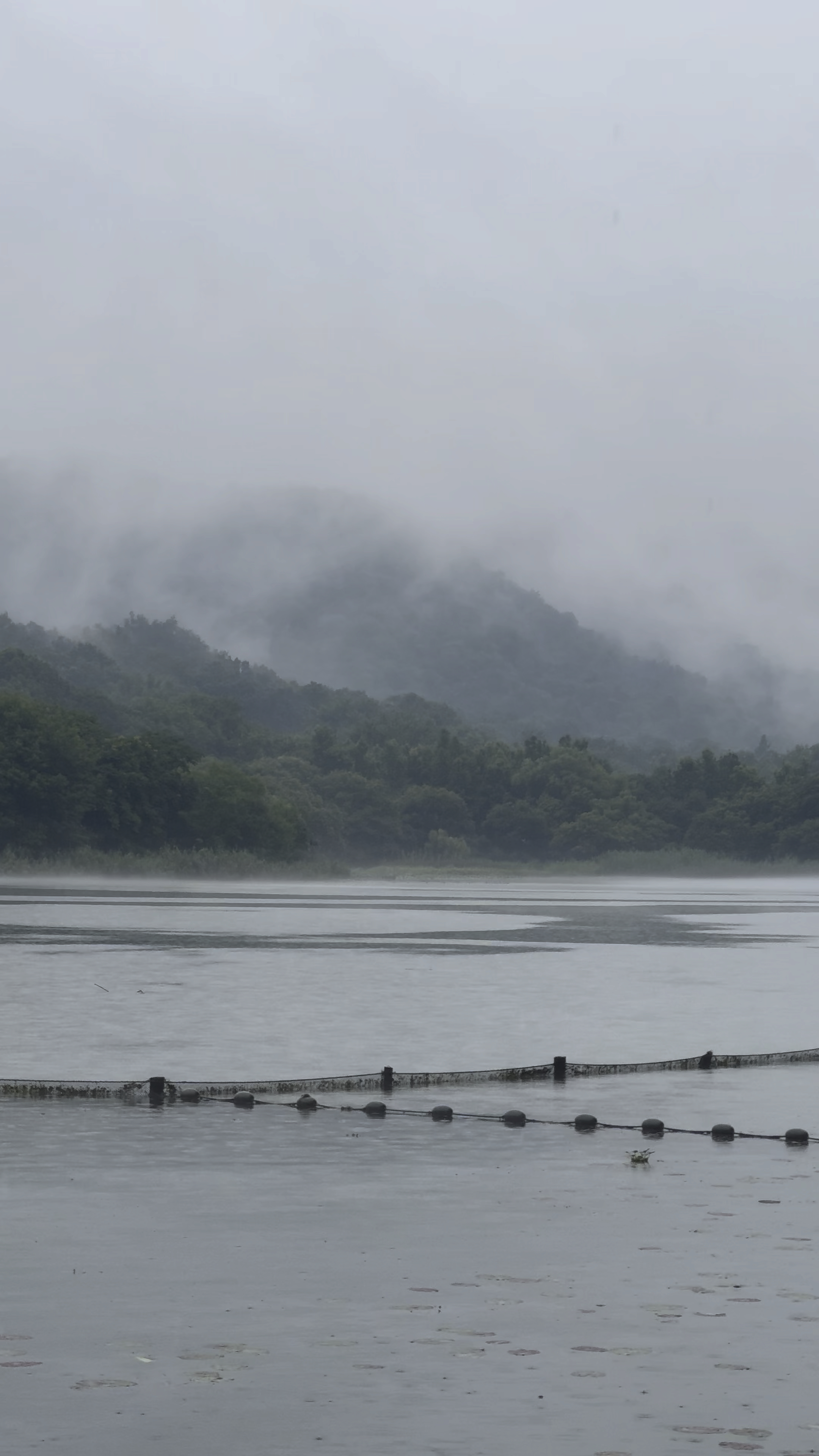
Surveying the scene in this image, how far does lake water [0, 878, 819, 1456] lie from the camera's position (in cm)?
1155

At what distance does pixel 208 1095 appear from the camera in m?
27.1

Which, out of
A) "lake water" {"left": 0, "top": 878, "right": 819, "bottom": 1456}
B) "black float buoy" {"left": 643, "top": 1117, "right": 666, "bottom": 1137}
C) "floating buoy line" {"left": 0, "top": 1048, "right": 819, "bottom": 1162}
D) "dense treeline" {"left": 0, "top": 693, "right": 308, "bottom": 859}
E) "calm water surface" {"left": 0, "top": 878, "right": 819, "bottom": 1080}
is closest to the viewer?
"lake water" {"left": 0, "top": 878, "right": 819, "bottom": 1456}

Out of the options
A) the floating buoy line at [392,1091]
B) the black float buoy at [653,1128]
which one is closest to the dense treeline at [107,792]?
the floating buoy line at [392,1091]

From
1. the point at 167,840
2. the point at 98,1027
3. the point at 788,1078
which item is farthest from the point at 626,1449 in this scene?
the point at 167,840

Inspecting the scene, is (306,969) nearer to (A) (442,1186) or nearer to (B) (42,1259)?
(A) (442,1186)

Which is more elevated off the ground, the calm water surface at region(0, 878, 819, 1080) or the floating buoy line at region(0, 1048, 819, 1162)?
the floating buoy line at region(0, 1048, 819, 1162)

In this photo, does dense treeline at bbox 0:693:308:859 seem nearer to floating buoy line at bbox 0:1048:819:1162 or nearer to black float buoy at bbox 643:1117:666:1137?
floating buoy line at bbox 0:1048:819:1162

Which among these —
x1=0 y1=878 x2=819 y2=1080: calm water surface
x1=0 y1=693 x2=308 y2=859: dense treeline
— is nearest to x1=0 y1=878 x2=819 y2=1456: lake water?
x1=0 y1=878 x2=819 y2=1080: calm water surface

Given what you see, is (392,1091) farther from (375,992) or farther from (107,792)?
(107,792)

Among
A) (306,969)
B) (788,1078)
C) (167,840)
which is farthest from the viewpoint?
(167,840)

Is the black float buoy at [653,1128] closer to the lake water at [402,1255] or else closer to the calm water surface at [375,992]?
the lake water at [402,1255]

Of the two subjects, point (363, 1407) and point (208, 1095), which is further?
point (208, 1095)

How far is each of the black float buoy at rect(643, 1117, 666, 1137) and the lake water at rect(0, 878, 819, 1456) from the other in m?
0.30

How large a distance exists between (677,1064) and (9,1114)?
11679mm
